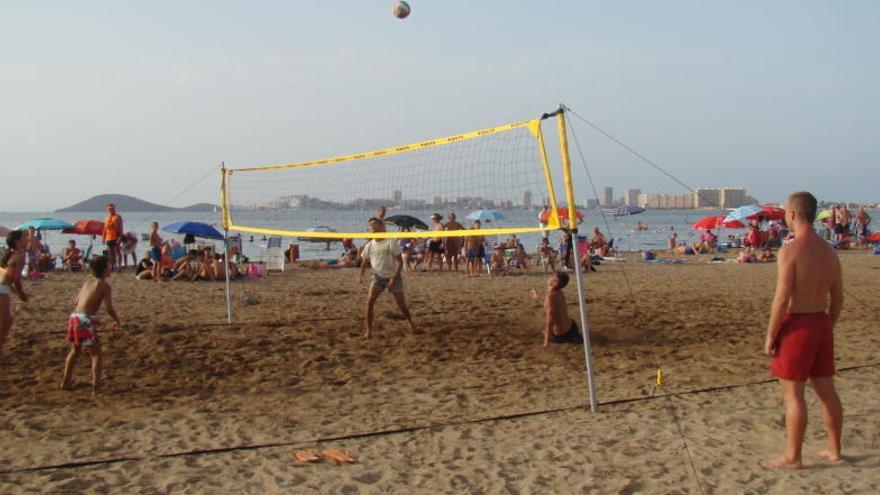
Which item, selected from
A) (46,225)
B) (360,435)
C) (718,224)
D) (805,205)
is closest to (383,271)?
(360,435)

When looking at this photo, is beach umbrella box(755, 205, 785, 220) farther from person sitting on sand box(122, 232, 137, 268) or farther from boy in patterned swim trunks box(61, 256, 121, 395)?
boy in patterned swim trunks box(61, 256, 121, 395)

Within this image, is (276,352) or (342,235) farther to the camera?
(342,235)

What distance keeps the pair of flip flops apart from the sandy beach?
→ 0.06m

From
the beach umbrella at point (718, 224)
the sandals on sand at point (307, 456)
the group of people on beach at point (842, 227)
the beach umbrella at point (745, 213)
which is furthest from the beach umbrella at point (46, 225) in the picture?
the group of people on beach at point (842, 227)

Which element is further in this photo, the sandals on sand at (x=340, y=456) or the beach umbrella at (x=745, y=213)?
the beach umbrella at (x=745, y=213)

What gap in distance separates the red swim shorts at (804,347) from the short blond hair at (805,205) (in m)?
0.50

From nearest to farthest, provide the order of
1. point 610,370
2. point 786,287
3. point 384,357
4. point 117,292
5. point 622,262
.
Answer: point 786,287
point 610,370
point 384,357
point 117,292
point 622,262

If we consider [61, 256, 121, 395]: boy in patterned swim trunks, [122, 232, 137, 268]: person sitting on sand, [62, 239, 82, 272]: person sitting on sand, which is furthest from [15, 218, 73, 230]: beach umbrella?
[61, 256, 121, 395]: boy in patterned swim trunks

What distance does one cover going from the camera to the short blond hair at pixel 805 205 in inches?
152

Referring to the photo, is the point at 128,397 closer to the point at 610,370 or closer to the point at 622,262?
the point at 610,370

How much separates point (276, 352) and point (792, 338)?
15.0 feet

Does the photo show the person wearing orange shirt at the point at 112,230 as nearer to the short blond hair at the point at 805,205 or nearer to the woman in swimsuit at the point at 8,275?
the woman in swimsuit at the point at 8,275

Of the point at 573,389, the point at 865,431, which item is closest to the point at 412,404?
the point at 573,389

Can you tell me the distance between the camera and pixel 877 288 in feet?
38.2
